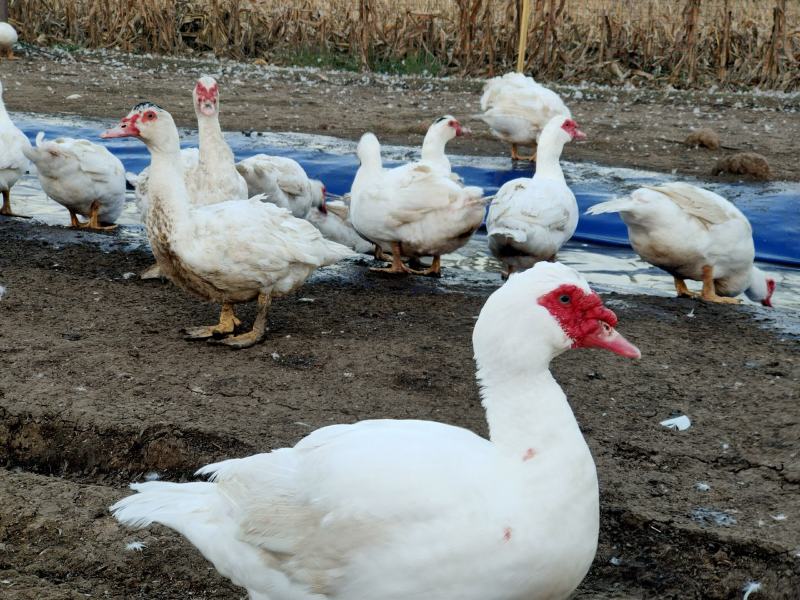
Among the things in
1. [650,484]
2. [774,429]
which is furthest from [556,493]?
[774,429]

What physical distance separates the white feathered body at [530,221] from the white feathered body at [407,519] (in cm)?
333

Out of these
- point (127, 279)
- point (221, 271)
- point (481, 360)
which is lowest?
point (127, 279)

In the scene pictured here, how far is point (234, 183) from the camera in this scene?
5871mm

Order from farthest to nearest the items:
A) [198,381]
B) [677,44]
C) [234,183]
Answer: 1. [677,44]
2. [234,183]
3. [198,381]

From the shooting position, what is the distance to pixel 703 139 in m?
9.74

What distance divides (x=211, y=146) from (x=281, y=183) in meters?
1.07

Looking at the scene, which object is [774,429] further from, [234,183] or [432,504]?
[234,183]

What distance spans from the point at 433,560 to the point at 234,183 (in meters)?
3.84

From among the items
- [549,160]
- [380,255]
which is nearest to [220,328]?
[380,255]

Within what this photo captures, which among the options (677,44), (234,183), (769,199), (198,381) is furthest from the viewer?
(677,44)

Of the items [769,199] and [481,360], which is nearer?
[481,360]

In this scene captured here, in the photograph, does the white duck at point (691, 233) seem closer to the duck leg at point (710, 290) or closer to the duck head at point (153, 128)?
the duck leg at point (710, 290)

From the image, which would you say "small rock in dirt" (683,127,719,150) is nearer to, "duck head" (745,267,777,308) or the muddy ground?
the muddy ground

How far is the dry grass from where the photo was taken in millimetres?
14547
